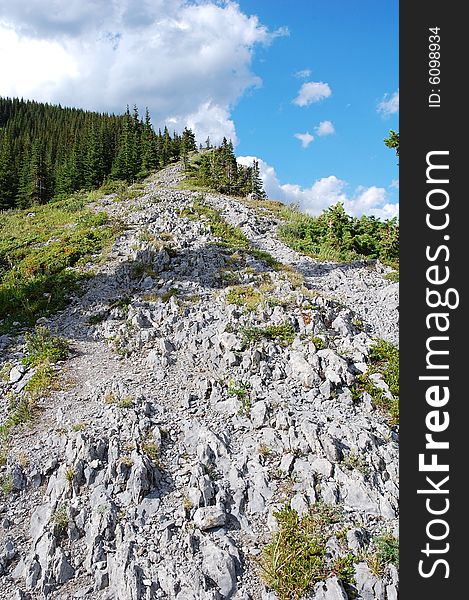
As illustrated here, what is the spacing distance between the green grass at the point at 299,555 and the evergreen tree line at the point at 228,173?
4858 cm

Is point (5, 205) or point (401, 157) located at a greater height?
point (5, 205)

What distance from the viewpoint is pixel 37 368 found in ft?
47.0

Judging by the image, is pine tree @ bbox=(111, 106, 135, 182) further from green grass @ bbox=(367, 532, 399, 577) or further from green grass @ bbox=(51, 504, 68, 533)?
green grass @ bbox=(367, 532, 399, 577)

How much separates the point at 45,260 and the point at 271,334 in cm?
1629

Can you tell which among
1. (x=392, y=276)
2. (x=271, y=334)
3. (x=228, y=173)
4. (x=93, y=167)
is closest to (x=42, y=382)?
(x=271, y=334)

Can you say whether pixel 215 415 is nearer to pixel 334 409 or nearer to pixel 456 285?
pixel 334 409

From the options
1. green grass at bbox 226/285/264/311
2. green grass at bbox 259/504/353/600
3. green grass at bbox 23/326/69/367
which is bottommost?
green grass at bbox 259/504/353/600

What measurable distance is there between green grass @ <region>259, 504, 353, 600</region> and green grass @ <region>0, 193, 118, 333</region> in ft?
47.8

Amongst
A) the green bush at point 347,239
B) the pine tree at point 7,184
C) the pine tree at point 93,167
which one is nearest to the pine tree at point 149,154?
the pine tree at point 93,167

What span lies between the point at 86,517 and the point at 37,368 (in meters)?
6.86

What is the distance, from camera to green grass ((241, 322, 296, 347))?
14.6 meters

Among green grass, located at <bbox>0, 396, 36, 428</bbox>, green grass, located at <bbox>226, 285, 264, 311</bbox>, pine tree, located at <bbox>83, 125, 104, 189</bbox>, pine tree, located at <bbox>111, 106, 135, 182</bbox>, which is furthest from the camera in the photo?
pine tree, located at <bbox>83, 125, 104, 189</bbox>

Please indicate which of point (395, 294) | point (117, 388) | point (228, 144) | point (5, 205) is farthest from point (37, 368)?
point (5, 205)

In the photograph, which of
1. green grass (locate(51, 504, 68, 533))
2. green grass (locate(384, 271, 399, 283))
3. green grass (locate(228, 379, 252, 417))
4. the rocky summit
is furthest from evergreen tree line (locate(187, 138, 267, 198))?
green grass (locate(51, 504, 68, 533))
